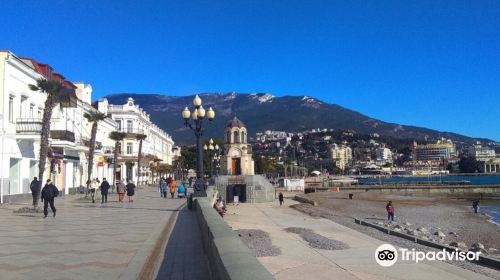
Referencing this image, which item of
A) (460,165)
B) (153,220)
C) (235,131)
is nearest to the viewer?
(153,220)

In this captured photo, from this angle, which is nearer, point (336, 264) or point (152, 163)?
point (336, 264)

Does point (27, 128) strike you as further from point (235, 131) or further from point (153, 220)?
point (235, 131)

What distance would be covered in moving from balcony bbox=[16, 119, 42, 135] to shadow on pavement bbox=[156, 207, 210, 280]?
1793 centimetres

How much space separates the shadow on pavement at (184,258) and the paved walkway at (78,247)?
31 cm

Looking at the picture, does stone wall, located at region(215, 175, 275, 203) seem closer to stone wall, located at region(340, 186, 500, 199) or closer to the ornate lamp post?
the ornate lamp post

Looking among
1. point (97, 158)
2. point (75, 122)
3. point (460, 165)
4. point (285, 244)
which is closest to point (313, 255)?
point (285, 244)

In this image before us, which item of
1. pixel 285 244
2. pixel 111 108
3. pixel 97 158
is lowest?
pixel 285 244

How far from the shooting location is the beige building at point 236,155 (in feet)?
191

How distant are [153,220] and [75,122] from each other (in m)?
26.7

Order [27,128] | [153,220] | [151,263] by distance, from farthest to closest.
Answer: [27,128] < [153,220] < [151,263]

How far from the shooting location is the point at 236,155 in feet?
191

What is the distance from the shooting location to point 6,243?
11562mm

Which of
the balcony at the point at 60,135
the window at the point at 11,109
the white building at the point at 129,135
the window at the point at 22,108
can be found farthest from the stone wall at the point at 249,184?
the window at the point at 11,109

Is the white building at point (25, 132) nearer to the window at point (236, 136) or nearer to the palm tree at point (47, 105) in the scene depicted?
the palm tree at point (47, 105)
